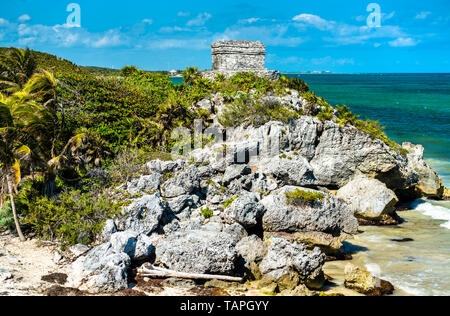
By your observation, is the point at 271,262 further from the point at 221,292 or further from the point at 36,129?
the point at 36,129

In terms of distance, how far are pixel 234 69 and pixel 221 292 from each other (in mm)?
18676

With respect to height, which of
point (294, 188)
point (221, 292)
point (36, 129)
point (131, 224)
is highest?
point (36, 129)

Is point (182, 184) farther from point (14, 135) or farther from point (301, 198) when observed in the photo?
point (14, 135)

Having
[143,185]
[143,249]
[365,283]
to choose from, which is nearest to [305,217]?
[365,283]

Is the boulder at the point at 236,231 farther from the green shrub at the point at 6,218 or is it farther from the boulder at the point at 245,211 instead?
the green shrub at the point at 6,218

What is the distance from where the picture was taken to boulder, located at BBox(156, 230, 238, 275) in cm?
960

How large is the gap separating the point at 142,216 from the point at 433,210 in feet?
47.6

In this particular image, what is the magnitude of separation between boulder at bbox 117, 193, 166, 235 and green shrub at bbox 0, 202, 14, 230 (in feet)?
11.3

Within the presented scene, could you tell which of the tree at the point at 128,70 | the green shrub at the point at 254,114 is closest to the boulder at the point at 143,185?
the green shrub at the point at 254,114

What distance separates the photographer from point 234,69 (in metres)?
24.9

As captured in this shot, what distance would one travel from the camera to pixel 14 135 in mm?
10469

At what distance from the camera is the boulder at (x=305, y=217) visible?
11906 mm

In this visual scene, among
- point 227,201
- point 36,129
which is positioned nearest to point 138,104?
point 36,129

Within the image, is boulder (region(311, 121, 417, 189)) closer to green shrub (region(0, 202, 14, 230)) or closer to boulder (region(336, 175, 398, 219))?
boulder (region(336, 175, 398, 219))
